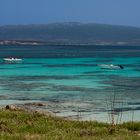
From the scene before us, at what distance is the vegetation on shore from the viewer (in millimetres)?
10742

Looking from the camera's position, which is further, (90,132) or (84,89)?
(84,89)

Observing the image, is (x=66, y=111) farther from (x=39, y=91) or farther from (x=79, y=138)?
(x=79, y=138)

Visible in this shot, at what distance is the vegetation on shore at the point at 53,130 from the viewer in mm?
10742

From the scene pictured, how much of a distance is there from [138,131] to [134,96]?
22.3 m

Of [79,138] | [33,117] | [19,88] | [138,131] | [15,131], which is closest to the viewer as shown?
[79,138]

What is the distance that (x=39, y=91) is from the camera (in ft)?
126

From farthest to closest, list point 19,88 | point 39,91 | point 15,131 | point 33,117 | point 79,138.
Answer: point 19,88 → point 39,91 → point 33,117 → point 15,131 → point 79,138

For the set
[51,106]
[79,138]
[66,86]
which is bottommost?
[79,138]

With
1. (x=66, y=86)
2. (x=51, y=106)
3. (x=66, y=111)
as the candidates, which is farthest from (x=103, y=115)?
(x=66, y=86)

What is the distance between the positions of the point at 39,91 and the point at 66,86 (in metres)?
4.88

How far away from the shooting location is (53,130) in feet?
39.3

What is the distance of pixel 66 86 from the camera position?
42781 mm

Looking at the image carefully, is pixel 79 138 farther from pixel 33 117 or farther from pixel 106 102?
pixel 106 102

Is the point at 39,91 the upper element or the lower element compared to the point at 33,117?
upper
